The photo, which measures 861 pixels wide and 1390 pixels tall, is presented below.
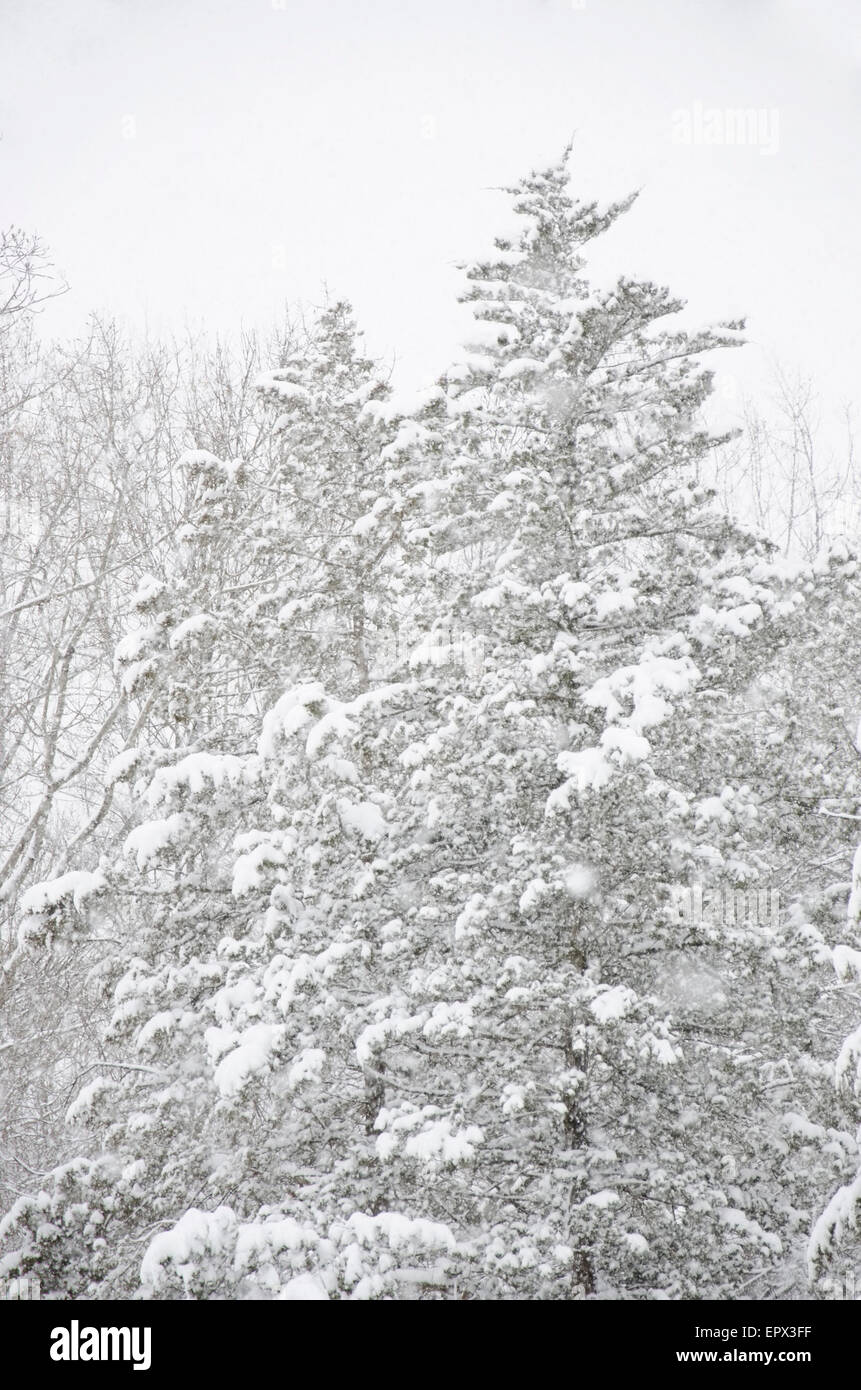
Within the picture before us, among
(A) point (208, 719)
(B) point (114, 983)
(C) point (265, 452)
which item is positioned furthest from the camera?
(C) point (265, 452)

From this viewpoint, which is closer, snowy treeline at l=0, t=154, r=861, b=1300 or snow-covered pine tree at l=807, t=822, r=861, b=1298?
snow-covered pine tree at l=807, t=822, r=861, b=1298

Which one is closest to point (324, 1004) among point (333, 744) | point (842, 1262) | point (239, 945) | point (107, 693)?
point (239, 945)

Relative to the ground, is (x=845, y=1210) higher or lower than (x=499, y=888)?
lower

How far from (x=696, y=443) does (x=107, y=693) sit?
923 centimetres

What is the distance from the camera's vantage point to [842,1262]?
6.40m

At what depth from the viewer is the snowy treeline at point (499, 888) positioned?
739 centimetres

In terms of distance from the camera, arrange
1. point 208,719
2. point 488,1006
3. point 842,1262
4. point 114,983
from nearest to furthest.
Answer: point 842,1262
point 488,1006
point 114,983
point 208,719

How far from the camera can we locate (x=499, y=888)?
785cm

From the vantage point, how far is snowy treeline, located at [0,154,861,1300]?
291 inches

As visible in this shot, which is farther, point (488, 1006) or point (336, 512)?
point (336, 512)

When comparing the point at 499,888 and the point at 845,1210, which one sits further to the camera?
the point at 499,888

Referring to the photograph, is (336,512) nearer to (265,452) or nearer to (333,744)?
(333,744)

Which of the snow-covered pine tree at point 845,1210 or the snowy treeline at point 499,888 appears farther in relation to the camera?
the snowy treeline at point 499,888

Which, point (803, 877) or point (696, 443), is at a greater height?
point (696, 443)
